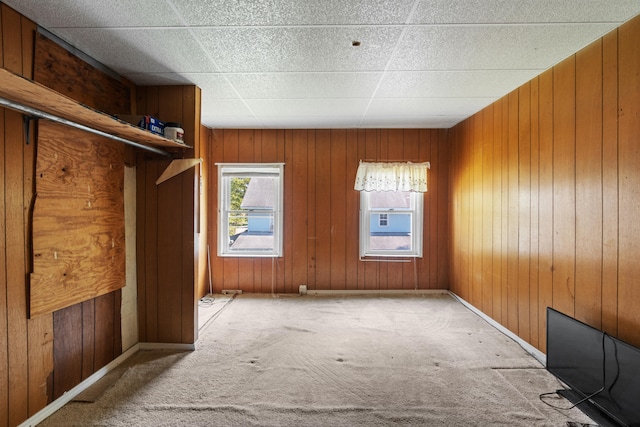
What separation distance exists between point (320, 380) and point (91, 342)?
1642mm

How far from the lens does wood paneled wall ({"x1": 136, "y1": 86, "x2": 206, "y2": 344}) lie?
261cm

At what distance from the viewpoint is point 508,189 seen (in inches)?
112

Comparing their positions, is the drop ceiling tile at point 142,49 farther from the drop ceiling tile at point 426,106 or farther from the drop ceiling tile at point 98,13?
the drop ceiling tile at point 426,106

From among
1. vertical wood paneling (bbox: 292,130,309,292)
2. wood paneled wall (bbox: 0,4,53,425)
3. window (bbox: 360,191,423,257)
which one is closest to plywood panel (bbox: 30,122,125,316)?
wood paneled wall (bbox: 0,4,53,425)

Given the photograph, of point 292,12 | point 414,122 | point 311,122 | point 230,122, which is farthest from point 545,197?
point 230,122

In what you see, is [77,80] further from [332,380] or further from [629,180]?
[629,180]

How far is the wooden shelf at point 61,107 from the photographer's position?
124 cm

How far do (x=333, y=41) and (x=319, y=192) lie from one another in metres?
2.43

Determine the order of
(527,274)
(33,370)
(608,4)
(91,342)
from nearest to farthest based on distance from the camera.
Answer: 1. (608,4)
2. (33,370)
3. (91,342)
4. (527,274)

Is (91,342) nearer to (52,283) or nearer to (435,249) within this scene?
(52,283)

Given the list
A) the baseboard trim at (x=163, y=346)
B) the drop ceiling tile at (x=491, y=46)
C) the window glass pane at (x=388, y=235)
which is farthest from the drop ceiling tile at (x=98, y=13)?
the window glass pane at (x=388, y=235)

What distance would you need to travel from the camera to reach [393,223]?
427 centimetres

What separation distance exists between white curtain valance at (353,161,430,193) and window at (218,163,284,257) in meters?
1.14

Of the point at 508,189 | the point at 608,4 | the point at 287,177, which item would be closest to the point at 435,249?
the point at 508,189
